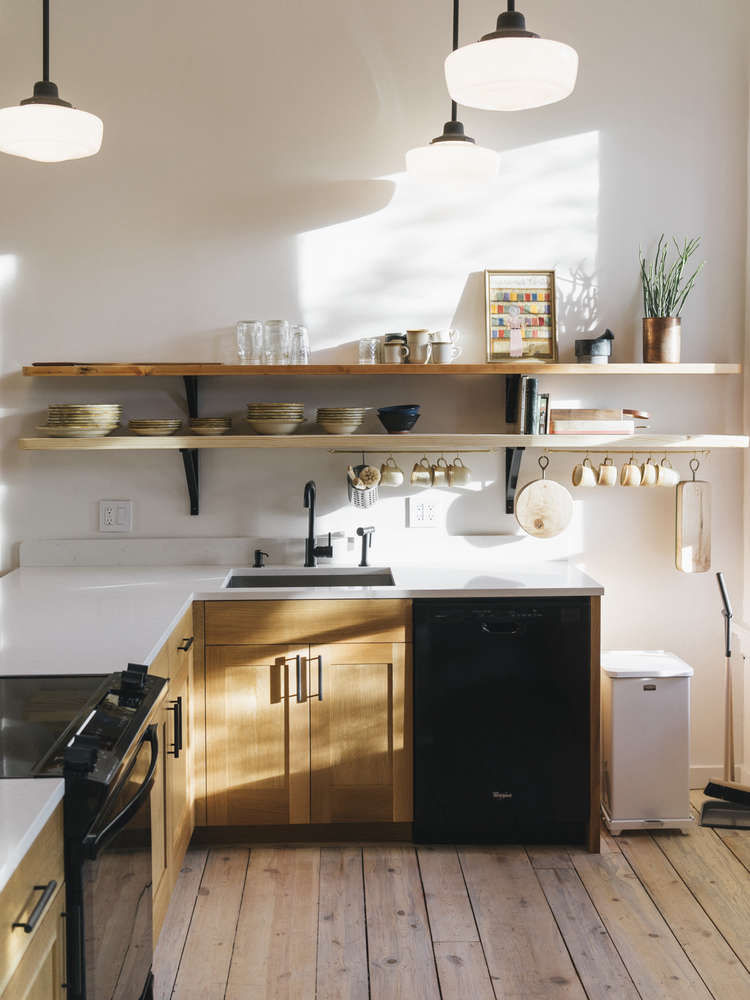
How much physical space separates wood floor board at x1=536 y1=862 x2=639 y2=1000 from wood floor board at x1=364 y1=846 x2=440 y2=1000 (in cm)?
37

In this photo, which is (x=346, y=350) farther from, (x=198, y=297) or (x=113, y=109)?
(x=113, y=109)

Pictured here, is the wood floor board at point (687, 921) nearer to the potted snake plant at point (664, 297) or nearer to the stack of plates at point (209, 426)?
the potted snake plant at point (664, 297)

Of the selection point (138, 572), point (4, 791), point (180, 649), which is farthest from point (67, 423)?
point (4, 791)

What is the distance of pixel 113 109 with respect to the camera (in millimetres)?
3273

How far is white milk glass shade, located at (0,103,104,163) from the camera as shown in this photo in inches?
83.7

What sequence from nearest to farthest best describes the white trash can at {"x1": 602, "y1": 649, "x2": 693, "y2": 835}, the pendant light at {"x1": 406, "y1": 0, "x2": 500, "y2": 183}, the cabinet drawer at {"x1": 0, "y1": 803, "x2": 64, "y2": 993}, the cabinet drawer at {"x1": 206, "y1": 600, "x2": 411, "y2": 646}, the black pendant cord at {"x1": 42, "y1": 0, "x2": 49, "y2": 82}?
the cabinet drawer at {"x1": 0, "y1": 803, "x2": 64, "y2": 993} < the black pendant cord at {"x1": 42, "y1": 0, "x2": 49, "y2": 82} < the pendant light at {"x1": 406, "y1": 0, "x2": 500, "y2": 183} < the cabinet drawer at {"x1": 206, "y1": 600, "x2": 411, "y2": 646} < the white trash can at {"x1": 602, "y1": 649, "x2": 693, "y2": 835}

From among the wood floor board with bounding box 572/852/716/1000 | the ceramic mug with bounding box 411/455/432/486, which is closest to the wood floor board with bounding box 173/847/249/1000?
the wood floor board with bounding box 572/852/716/1000

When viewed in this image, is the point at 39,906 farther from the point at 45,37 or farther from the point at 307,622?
the point at 45,37

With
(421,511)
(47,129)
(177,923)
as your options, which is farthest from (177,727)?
(47,129)

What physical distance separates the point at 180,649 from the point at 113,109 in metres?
1.95

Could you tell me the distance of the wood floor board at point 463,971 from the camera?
2.24 m

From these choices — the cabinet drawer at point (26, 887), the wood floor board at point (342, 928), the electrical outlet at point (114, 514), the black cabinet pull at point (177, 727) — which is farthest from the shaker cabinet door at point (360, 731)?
the cabinet drawer at point (26, 887)

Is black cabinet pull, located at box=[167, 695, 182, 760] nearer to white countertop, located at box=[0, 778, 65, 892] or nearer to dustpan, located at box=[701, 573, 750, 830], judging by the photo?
white countertop, located at box=[0, 778, 65, 892]

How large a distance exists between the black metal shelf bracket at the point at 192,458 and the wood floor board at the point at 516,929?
1.54m
